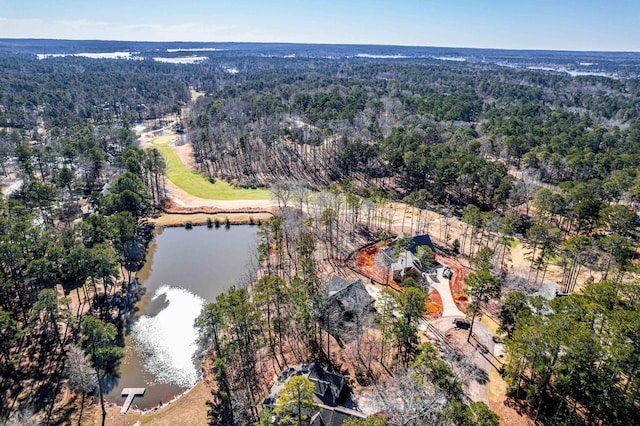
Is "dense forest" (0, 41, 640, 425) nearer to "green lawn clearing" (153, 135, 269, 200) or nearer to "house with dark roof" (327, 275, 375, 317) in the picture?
"house with dark roof" (327, 275, 375, 317)

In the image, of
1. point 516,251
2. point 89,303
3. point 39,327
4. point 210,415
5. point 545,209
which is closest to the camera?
point 210,415

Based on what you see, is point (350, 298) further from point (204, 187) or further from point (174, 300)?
point (204, 187)

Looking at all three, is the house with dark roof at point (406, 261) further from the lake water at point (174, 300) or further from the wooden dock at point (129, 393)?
the wooden dock at point (129, 393)

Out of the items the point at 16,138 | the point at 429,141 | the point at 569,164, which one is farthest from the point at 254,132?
the point at 569,164

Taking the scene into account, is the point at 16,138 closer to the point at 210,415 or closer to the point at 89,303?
the point at 89,303

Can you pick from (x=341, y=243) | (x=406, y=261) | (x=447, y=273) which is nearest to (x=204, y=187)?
(x=341, y=243)
